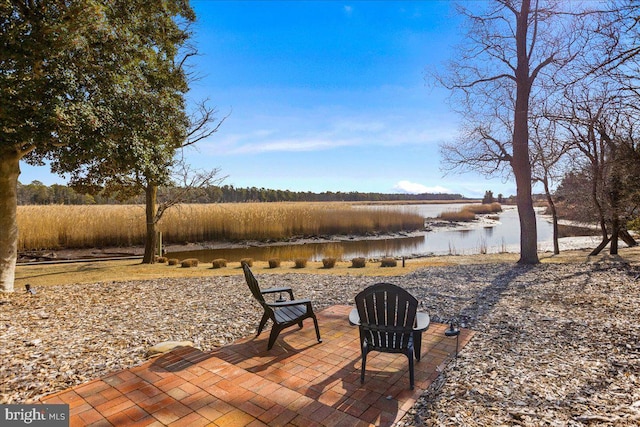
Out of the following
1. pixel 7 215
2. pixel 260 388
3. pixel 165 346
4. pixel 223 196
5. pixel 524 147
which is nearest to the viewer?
pixel 260 388

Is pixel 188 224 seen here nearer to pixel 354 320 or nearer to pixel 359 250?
pixel 359 250

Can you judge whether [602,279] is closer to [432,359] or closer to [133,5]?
[432,359]

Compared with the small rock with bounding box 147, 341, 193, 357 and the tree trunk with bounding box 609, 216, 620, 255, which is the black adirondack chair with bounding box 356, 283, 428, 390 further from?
the tree trunk with bounding box 609, 216, 620, 255

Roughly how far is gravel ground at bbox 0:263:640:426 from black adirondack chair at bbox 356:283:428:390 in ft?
1.56

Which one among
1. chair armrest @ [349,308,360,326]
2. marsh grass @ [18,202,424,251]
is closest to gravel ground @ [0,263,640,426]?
chair armrest @ [349,308,360,326]

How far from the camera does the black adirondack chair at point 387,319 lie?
2.96 meters

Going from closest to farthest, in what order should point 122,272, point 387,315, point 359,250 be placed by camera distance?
point 387,315, point 122,272, point 359,250

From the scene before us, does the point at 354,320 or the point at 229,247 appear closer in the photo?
the point at 354,320

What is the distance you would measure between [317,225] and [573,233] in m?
19.5

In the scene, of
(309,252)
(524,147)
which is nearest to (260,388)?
(524,147)

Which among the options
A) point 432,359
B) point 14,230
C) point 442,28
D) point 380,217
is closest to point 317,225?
point 380,217

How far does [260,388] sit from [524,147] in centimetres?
999

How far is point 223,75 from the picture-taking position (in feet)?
39.6

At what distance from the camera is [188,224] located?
20109mm
